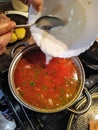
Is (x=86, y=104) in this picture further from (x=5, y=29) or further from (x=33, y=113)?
(x=5, y=29)

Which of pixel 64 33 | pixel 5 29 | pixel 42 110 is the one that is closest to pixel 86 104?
pixel 42 110

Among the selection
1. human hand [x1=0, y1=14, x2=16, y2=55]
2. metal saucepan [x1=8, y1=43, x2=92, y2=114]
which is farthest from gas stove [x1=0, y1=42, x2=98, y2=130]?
human hand [x1=0, y1=14, x2=16, y2=55]

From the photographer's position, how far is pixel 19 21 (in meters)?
1.29

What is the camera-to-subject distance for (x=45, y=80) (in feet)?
3.60

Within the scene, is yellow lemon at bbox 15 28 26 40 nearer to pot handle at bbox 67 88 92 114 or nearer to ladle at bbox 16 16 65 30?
ladle at bbox 16 16 65 30

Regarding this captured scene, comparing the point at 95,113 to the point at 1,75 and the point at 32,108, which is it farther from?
the point at 1,75

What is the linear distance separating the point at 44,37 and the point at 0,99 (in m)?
0.39

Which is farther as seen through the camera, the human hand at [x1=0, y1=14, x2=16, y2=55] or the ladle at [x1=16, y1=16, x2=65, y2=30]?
the ladle at [x1=16, y1=16, x2=65, y2=30]

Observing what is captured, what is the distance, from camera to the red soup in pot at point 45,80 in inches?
41.8

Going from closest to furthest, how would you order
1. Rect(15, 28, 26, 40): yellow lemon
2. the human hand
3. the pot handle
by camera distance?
the human hand < the pot handle < Rect(15, 28, 26, 40): yellow lemon

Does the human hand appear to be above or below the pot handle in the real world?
above

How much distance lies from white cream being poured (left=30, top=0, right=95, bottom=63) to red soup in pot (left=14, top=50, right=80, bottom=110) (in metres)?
0.05

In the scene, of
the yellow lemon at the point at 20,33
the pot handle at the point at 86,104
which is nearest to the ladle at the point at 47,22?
the yellow lemon at the point at 20,33

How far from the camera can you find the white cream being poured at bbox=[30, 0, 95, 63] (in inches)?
42.3
